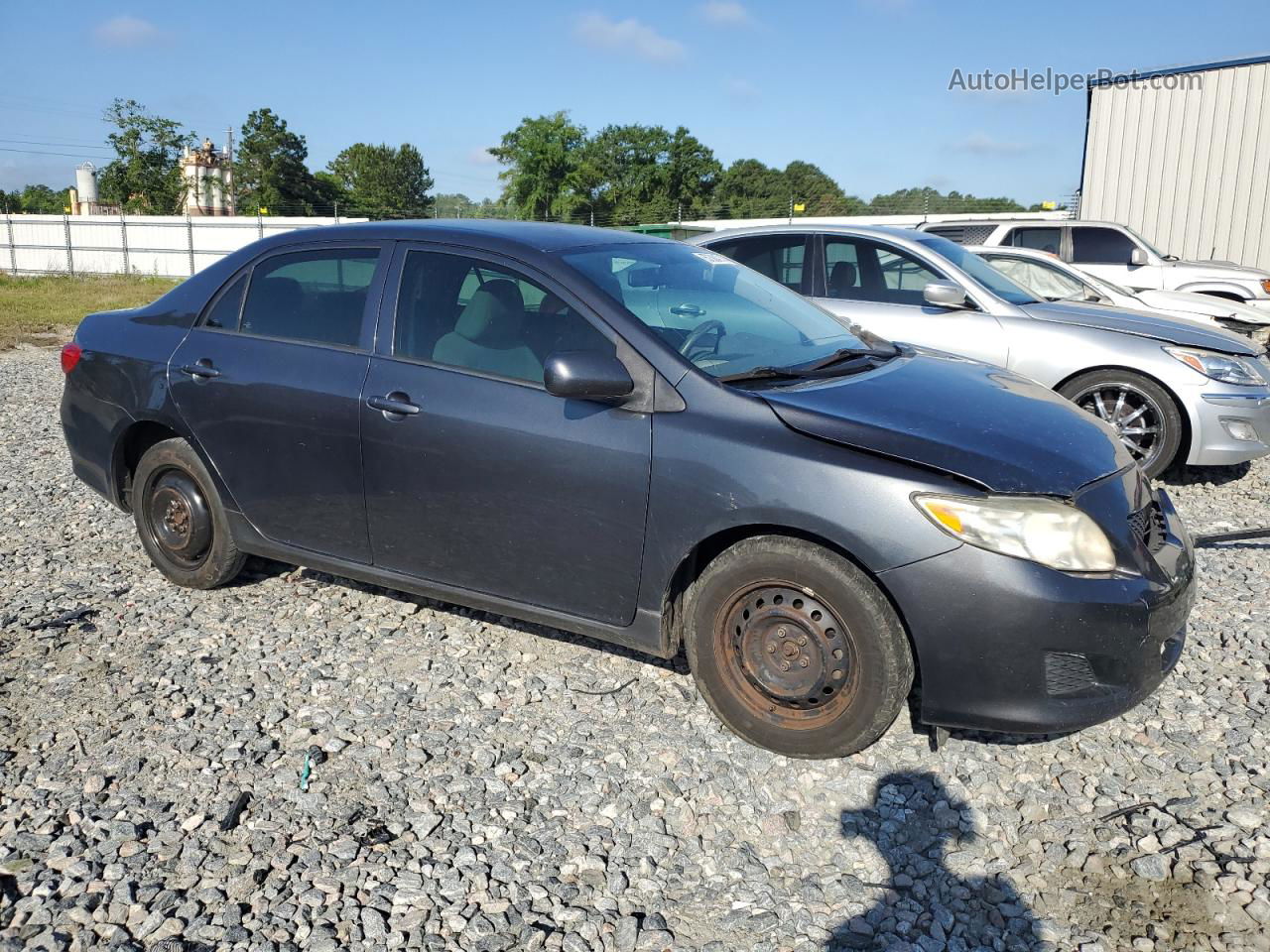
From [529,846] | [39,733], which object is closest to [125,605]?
[39,733]

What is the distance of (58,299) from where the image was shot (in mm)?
24062

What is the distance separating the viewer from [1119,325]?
22.3 ft

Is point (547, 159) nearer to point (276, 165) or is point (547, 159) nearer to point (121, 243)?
point (276, 165)

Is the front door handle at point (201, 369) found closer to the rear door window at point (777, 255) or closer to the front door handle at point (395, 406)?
the front door handle at point (395, 406)

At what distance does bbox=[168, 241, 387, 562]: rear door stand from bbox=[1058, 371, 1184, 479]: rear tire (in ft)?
15.9

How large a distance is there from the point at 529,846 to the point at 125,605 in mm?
2697

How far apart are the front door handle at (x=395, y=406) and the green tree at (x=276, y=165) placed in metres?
70.3

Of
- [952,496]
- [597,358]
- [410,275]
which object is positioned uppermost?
[410,275]

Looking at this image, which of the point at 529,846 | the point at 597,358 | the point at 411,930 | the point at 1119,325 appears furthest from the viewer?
the point at 1119,325

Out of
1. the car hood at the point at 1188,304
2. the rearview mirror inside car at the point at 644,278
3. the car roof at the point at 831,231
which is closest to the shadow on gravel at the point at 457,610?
the rearview mirror inside car at the point at 644,278

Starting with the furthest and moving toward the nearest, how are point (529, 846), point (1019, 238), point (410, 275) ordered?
point (1019, 238) < point (410, 275) < point (529, 846)

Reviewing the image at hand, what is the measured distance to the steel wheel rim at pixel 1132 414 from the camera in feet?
21.7

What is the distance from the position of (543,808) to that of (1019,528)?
1.62 metres

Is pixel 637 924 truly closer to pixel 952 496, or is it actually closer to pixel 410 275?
pixel 952 496
